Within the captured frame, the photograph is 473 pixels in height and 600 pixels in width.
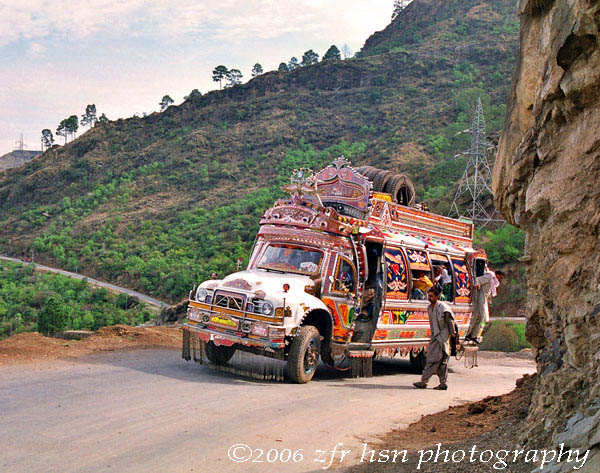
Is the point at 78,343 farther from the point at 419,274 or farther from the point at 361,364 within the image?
the point at 419,274

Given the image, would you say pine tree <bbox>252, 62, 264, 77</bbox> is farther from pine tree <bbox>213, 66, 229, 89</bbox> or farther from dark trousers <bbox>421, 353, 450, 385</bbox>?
dark trousers <bbox>421, 353, 450, 385</bbox>

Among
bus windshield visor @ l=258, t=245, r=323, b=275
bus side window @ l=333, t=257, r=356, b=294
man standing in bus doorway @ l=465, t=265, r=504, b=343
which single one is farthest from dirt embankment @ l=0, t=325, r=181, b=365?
man standing in bus doorway @ l=465, t=265, r=504, b=343

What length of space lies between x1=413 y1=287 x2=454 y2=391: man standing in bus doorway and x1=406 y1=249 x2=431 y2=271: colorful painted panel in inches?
A: 88.7

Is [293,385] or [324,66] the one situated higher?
[324,66]

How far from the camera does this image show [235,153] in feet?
292

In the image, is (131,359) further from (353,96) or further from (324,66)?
(324,66)

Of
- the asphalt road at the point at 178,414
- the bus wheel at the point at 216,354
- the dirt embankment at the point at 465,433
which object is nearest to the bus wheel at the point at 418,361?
the asphalt road at the point at 178,414

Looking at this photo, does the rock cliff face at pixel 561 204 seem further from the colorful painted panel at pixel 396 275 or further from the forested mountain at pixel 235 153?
the forested mountain at pixel 235 153

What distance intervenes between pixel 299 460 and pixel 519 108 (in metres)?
4.63

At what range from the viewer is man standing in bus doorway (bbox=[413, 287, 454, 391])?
11312mm

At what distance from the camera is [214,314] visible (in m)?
10.8

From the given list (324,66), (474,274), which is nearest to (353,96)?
(324,66)

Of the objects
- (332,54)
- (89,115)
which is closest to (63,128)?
(89,115)

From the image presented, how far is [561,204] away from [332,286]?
637cm
